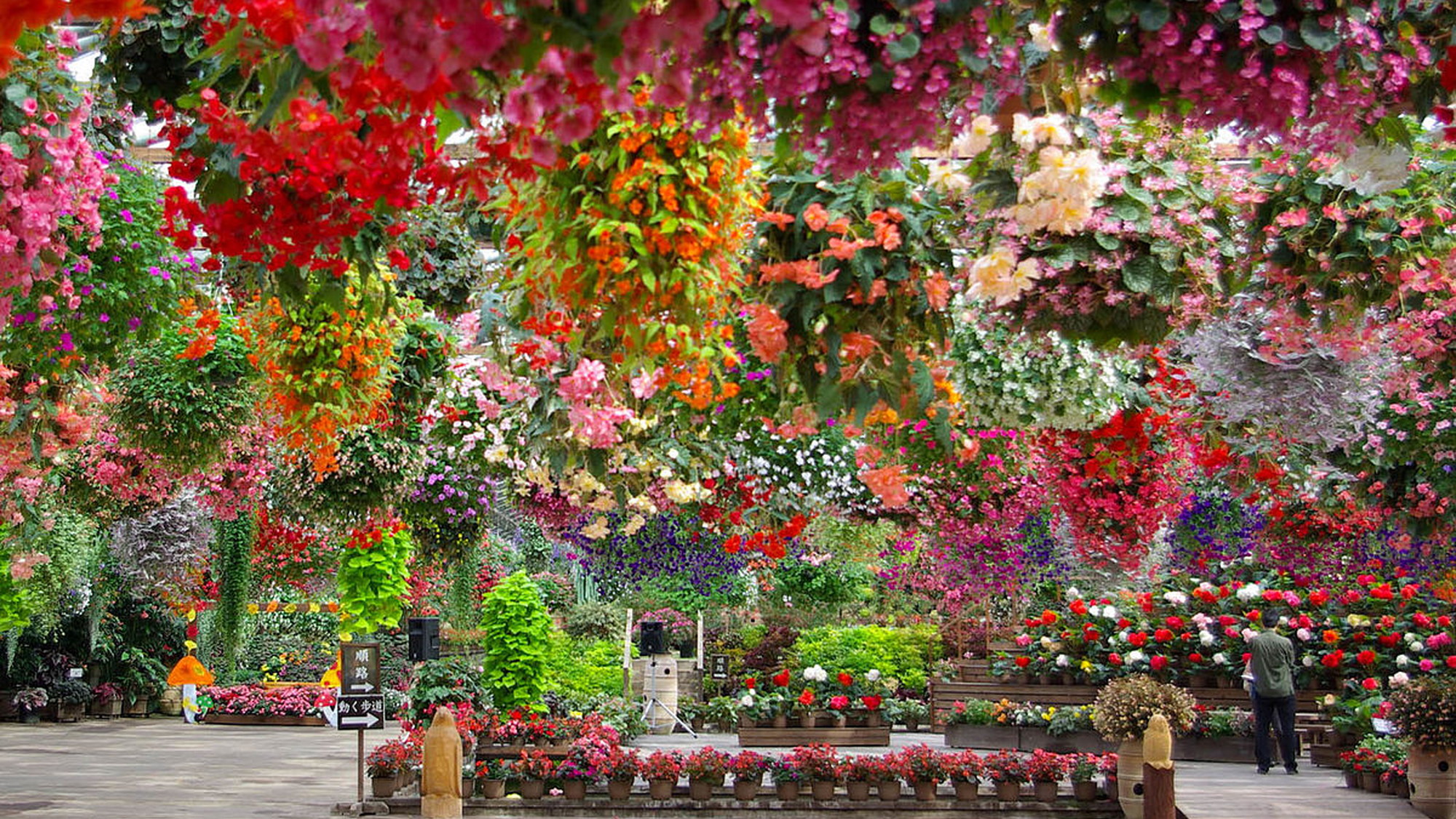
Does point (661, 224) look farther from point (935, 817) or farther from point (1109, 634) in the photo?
point (1109, 634)

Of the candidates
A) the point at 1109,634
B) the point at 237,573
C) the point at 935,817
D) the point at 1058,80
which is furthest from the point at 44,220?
the point at 237,573

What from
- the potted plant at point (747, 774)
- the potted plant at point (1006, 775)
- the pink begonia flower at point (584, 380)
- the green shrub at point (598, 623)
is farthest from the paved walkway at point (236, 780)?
the pink begonia flower at point (584, 380)

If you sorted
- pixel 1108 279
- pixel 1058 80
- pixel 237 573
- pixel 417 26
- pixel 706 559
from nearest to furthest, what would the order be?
pixel 417 26, pixel 1058 80, pixel 1108 279, pixel 706 559, pixel 237 573

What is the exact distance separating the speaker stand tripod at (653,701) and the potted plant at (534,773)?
5.05m

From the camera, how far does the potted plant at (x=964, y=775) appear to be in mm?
7891

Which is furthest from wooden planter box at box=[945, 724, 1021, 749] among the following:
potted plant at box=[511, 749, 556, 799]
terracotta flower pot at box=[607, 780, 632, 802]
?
potted plant at box=[511, 749, 556, 799]

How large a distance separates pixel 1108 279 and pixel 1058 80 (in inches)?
19.8

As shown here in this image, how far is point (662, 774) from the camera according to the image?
26.1ft

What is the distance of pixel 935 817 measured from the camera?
25.6ft

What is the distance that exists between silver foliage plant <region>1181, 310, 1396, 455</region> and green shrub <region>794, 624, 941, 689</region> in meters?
9.16

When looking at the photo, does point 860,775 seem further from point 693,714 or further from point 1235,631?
point 693,714

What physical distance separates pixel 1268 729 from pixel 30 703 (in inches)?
545

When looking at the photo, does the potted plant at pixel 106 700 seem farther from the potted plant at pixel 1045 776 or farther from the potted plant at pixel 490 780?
the potted plant at pixel 1045 776

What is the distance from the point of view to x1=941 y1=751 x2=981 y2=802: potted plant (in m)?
7.89
